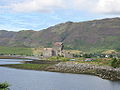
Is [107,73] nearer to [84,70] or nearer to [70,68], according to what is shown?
[84,70]

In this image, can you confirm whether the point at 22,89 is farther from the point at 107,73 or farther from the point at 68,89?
the point at 107,73

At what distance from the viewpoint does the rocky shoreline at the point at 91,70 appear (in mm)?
106506

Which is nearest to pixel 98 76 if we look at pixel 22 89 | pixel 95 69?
pixel 95 69

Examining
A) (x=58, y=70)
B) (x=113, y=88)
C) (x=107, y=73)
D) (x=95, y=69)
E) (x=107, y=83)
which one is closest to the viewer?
(x=113, y=88)

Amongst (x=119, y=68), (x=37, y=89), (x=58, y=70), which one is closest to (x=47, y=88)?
(x=37, y=89)

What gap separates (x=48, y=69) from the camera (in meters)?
142

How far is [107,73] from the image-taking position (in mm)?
109875

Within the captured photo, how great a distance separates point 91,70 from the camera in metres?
126

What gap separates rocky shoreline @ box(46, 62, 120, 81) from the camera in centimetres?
10651

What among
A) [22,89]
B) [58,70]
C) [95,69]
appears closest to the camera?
[22,89]

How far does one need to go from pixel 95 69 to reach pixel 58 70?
66.8 ft

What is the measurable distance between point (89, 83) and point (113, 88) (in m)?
12.9

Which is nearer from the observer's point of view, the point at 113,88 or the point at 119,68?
the point at 113,88

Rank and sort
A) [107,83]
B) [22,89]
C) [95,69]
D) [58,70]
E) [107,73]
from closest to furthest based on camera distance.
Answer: [22,89], [107,83], [107,73], [95,69], [58,70]
